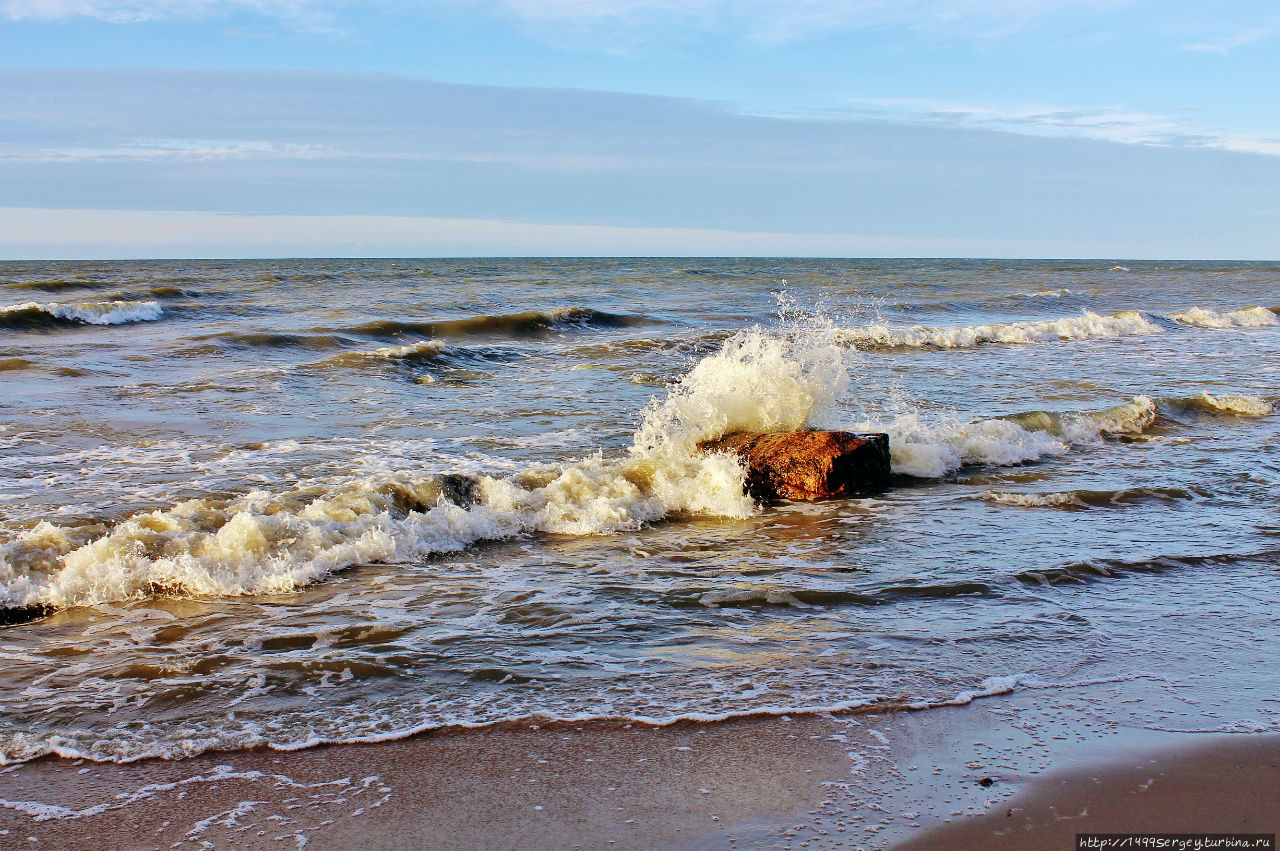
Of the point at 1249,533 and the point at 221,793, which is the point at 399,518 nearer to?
the point at 221,793

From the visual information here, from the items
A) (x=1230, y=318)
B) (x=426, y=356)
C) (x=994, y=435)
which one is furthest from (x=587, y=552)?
(x=1230, y=318)

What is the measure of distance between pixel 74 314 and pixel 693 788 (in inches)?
856

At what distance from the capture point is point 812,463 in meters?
7.42

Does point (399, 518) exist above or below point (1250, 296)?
below

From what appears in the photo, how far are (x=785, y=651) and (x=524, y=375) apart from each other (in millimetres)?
10756

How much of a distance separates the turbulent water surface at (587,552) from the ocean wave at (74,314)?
7429 millimetres

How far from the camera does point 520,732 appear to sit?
358cm

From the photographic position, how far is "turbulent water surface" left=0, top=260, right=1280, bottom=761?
3943 millimetres

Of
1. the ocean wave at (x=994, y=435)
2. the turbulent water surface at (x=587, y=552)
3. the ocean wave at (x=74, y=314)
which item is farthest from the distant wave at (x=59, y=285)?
the ocean wave at (x=994, y=435)

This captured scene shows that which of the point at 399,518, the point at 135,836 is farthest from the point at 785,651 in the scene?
the point at 399,518

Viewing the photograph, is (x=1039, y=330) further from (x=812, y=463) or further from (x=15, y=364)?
(x=15, y=364)

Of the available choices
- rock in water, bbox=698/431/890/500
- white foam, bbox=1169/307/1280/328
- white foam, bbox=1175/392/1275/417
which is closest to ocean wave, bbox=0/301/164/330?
rock in water, bbox=698/431/890/500

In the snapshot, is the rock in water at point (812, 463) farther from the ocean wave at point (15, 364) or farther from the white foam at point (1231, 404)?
the ocean wave at point (15, 364)

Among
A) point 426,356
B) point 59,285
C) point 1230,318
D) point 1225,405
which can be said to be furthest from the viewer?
point 59,285
